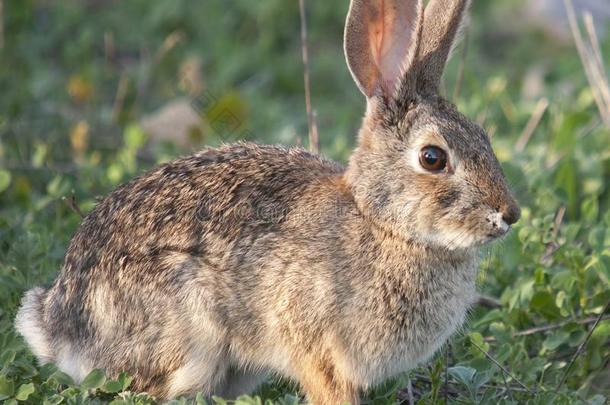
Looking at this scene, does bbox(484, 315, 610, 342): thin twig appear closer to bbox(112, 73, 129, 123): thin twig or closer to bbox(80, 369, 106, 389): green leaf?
bbox(80, 369, 106, 389): green leaf

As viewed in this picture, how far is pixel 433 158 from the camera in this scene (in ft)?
15.0

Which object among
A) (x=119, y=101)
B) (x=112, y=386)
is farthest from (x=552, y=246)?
(x=119, y=101)

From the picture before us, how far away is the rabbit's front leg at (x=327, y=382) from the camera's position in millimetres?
4641

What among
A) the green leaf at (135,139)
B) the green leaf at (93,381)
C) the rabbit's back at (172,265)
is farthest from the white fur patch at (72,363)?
the green leaf at (135,139)

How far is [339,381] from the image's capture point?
464 centimetres

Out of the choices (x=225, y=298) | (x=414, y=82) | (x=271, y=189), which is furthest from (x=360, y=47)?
(x=225, y=298)

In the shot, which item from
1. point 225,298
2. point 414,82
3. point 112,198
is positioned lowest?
point 225,298

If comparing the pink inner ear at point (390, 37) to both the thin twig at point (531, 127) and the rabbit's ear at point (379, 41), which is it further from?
the thin twig at point (531, 127)

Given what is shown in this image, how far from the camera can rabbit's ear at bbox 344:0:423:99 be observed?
15.8 ft

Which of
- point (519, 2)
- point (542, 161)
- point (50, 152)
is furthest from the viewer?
point (519, 2)

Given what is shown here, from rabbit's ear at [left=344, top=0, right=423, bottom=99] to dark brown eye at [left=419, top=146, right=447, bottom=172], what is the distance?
1.09 feet

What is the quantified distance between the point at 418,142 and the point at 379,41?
50cm

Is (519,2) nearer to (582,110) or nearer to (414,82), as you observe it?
(582,110)

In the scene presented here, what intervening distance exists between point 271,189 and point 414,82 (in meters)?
0.74
